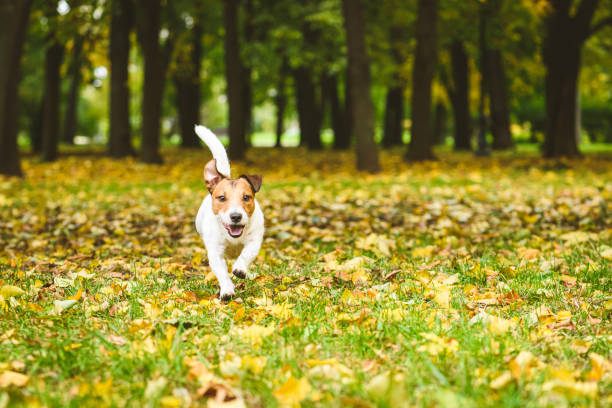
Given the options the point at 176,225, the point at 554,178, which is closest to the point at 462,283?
the point at 176,225

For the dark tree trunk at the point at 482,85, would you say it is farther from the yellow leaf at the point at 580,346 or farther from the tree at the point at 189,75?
the yellow leaf at the point at 580,346

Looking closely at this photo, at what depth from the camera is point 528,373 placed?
2.43m

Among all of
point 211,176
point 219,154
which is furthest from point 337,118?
point 211,176

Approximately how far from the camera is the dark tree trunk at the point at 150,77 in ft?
50.7

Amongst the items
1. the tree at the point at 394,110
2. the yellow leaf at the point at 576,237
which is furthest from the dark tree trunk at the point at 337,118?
the yellow leaf at the point at 576,237

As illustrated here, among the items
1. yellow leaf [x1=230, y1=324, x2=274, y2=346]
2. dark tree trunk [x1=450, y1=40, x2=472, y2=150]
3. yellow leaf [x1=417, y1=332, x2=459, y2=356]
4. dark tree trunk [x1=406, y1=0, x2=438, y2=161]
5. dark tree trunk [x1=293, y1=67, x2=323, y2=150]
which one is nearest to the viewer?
yellow leaf [x1=417, y1=332, x2=459, y2=356]

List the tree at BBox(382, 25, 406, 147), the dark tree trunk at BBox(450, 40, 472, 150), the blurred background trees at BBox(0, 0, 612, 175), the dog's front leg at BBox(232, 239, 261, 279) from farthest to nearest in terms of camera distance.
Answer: the tree at BBox(382, 25, 406, 147) → the dark tree trunk at BBox(450, 40, 472, 150) → the blurred background trees at BBox(0, 0, 612, 175) → the dog's front leg at BBox(232, 239, 261, 279)

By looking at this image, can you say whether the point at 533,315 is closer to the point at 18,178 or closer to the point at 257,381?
the point at 257,381

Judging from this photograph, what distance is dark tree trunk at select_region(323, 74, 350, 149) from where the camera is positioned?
26.0 m

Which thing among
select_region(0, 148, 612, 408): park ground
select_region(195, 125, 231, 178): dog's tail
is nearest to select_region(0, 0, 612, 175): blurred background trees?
select_region(0, 148, 612, 408): park ground

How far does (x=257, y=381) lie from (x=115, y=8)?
18.3m

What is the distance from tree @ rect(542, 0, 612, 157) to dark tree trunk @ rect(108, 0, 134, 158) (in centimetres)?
1333

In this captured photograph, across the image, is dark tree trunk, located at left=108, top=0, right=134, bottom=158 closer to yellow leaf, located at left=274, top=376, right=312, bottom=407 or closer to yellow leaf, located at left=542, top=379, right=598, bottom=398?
yellow leaf, located at left=274, top=376, right=312, bottom=407

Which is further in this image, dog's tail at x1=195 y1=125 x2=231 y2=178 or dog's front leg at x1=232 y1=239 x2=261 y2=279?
dog's tail at x1=195 y1=125 x2=231 y2=178
